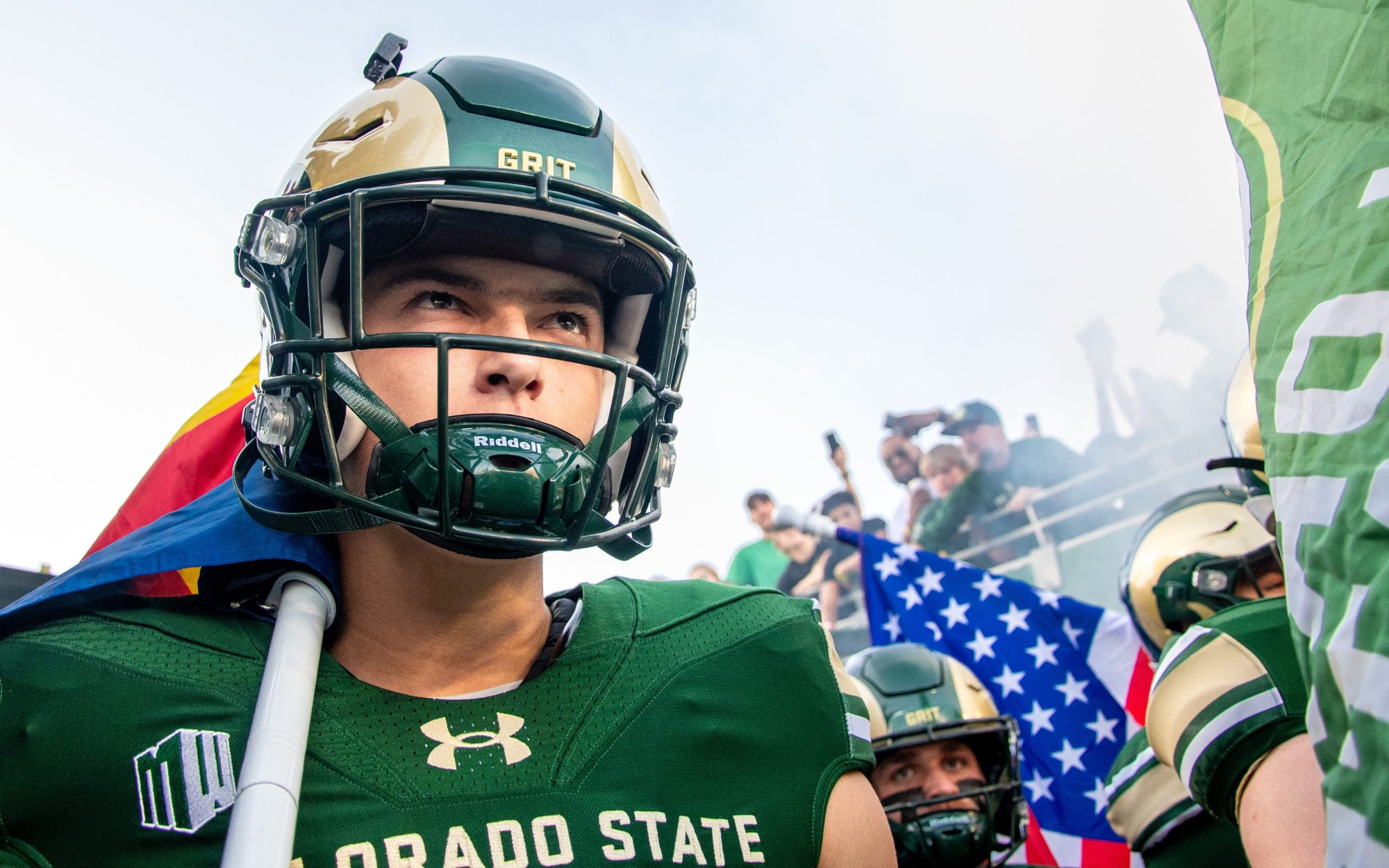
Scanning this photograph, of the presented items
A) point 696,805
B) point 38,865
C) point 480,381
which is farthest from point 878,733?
point 38,865

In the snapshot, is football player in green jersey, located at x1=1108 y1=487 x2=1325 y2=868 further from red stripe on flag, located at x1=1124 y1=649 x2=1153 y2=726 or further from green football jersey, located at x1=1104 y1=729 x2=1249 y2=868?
red stripe on flag, located at x1=1124 y1=649 x2=1153 y2=726

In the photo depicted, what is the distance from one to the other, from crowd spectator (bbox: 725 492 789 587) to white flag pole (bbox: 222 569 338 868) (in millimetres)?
6616

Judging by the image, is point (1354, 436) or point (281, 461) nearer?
point (1354, 436)

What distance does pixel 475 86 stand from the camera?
1.86 m

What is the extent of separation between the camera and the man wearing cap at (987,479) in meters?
8.23

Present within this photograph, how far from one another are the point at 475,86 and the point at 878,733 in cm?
258

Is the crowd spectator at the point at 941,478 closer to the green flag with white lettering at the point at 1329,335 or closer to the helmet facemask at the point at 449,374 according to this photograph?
the helmet facemask at the point at 449,374

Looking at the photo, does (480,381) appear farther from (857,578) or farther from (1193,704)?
(857,578)

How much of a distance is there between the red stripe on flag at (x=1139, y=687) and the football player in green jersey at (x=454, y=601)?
126 inches

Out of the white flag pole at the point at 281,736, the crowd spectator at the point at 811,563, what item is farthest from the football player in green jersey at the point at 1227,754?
the crowd spectator at the point at 811,563

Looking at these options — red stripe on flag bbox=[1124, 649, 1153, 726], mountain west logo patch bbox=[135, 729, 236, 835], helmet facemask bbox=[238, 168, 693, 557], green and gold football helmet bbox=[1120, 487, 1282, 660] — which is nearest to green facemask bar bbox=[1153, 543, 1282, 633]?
green and gold football helmet bbox=[1120, 487, 1282, 660]

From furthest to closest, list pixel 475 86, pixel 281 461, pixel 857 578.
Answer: pixel 857 578, pixel 475 86, pixel 281 461

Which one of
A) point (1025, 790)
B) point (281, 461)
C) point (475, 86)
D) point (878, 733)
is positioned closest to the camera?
point (281, 461)

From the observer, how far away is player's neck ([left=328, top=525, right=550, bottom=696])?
1.61 m
